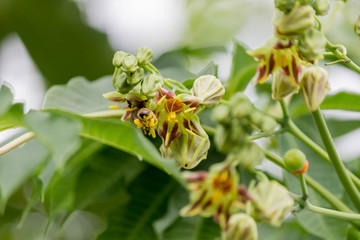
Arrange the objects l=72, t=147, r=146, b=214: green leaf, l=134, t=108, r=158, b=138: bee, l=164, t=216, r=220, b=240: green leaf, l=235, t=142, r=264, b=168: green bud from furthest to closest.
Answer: l=72, t=147, r=146, b=214: green leaf → l=164, t=216, r=220, b=240: green leaf → l=134, t=108, r=158, b=138: bee → l=235, t=142, r=264, b=168: green bud

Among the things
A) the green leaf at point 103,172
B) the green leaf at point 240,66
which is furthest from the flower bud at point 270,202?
the green leaf at point 103,172

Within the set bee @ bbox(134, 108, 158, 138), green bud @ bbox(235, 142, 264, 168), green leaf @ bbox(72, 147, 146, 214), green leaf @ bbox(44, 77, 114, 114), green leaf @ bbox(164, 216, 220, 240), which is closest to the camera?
green bud @ bbox(235, 142, 264, 168)

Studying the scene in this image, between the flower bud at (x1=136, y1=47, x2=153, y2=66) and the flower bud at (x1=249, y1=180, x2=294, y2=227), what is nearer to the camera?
the flower bud at (x1=249, y1=180, x2=294, y2=227)

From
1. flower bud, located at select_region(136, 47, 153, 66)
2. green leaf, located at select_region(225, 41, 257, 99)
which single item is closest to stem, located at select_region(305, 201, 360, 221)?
flower bud, located at select_region(136, 47, 153, 66)

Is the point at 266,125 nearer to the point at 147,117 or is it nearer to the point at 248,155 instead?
the point at 248,155

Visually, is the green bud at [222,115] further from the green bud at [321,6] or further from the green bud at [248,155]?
the green bud at [321,6]

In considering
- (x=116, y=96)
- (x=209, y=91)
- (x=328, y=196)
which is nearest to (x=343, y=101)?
(x=328, y=196)

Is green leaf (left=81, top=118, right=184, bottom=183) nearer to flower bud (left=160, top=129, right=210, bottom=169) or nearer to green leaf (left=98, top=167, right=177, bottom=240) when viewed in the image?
flower bud (left=160, top=129, right=210, bottom=169)
